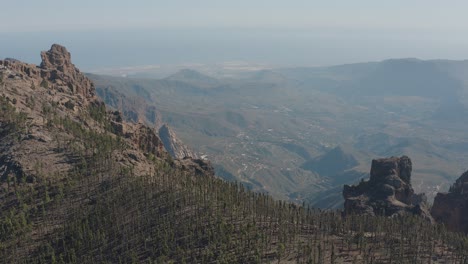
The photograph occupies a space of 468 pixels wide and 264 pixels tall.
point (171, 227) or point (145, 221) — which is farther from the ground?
point (145, 221)

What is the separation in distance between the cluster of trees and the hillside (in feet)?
1.16

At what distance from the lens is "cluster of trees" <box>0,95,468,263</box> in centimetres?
12400

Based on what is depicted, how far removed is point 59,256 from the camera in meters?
124

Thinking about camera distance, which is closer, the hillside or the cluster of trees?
the cluster of trees

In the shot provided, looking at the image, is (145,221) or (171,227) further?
(145,221)

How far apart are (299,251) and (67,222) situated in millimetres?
70551

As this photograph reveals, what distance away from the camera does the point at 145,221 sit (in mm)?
139625

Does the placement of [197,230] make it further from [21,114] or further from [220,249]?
[21,114]

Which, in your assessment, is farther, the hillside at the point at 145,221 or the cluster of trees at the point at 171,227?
the hillside at the point at 145,221

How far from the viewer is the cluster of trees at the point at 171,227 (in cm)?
12400

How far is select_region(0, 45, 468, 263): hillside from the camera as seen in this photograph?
124625mm

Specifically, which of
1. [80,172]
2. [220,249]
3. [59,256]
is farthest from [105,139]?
[220,249]

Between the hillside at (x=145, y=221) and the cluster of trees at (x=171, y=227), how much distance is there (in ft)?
1.16

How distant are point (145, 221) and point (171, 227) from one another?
978 cm
